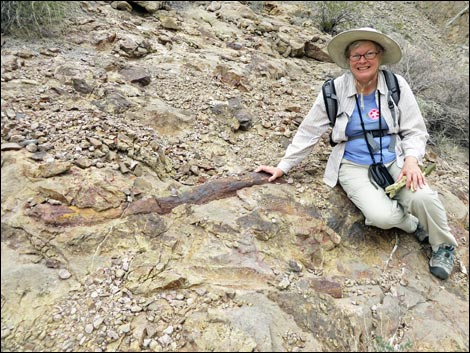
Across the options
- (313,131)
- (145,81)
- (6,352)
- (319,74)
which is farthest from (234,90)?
(6,352)

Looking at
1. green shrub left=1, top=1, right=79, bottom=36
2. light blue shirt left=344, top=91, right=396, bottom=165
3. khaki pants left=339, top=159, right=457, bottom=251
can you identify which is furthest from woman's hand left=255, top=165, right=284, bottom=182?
green shrub left=1, top=1, right=79, bottom=36

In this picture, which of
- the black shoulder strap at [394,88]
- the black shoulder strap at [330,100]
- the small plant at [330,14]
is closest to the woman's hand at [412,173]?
the black shoulder strap at [394,88]

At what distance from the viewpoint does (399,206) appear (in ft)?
9.88

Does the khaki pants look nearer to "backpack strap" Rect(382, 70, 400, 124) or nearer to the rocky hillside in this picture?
the rocky hillside

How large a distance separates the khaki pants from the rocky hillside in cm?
15

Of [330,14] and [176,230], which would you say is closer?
[176,230]

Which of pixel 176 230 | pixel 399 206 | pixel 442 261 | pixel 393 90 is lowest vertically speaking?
pixel 176 230

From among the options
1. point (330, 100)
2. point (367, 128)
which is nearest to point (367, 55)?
point (330, 100)

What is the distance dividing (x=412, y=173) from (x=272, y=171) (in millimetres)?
1095

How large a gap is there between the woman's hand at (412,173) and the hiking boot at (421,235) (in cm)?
43

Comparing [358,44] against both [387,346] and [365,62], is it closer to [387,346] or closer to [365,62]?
[365,62]

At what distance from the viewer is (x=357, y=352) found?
2.26 meters

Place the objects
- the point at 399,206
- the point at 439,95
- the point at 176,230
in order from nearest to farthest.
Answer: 1. the point at 176,230
2. the point at 399,206
3. the point at 439,95

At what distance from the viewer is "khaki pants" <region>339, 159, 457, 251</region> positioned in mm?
2855
